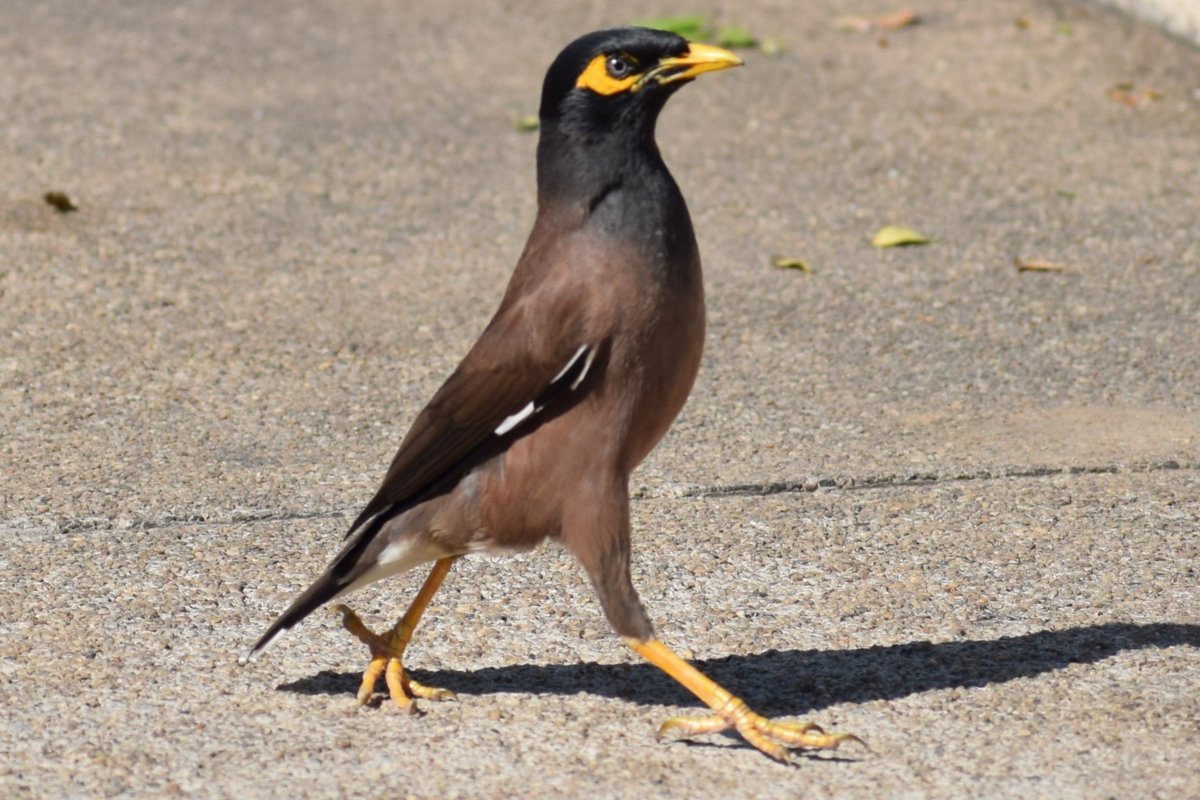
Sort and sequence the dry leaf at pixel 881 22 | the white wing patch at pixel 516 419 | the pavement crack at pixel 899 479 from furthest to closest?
the dry leaf at pixel 881 22
the pavement crack at pixel 899 479
the white wing patch at pixel 516 419

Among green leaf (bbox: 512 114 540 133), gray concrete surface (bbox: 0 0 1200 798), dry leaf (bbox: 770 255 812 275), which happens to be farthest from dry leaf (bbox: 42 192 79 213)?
dry leaf (bbox: 770 255 812 275)

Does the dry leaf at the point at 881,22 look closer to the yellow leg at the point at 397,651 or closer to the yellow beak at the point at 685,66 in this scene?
the yellow beak at the point at 685,66

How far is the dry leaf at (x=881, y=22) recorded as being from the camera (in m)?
10.1

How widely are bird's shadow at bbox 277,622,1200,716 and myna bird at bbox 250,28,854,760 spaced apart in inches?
6.4

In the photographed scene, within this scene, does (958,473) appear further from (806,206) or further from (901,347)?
(806,206)

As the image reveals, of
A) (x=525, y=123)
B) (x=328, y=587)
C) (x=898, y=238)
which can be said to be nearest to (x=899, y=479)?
(x=328, y=587)

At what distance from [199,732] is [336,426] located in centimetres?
188

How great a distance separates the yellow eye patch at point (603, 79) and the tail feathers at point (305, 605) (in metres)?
1.17

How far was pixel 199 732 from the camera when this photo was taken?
12.3ft

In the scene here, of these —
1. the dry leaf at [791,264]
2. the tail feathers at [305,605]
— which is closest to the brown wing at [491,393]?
the tail feathers at [305,605]

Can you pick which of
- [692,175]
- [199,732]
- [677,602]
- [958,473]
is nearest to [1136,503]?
[958,473]

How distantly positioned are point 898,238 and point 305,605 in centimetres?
397

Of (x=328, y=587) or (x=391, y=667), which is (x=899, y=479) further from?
(x=328, y=587)

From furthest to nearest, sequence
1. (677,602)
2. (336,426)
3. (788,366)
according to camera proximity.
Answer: (788,366)
(336,426)
(677,602)
